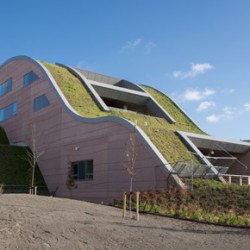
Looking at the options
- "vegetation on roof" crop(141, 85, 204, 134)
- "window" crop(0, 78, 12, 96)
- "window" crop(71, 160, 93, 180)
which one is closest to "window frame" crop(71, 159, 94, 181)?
"window" crop(71, 160, 93, 180)

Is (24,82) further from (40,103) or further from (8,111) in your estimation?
(40,103)

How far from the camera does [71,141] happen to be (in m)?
34.7

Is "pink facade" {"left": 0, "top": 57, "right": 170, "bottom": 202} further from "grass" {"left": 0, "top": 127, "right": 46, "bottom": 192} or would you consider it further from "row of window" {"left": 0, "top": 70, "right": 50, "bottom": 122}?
"grass" {"left": 0, "top": 127, "right": 46, "bottom": 192}

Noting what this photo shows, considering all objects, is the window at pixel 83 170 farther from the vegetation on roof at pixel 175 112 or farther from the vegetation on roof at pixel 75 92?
the vegetation on roof at pixel 175 112

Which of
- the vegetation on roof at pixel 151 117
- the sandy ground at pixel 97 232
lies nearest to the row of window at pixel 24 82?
the vegetation on roof at pixel 151 117

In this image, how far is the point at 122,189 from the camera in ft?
93.2

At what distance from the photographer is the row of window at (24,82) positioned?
147 feet

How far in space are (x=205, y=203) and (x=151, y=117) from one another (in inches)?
860

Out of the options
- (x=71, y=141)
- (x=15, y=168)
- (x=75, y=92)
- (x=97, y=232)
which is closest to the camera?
(x=97, y=232)

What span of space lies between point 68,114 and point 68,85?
7240 millimetres

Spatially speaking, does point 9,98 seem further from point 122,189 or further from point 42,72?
point 122,189

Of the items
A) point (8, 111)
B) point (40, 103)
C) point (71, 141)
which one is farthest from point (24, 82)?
point (71, 141)

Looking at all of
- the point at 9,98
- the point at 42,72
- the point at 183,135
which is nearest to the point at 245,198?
the point at 183,135

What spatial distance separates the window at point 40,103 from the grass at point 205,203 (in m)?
20.8
